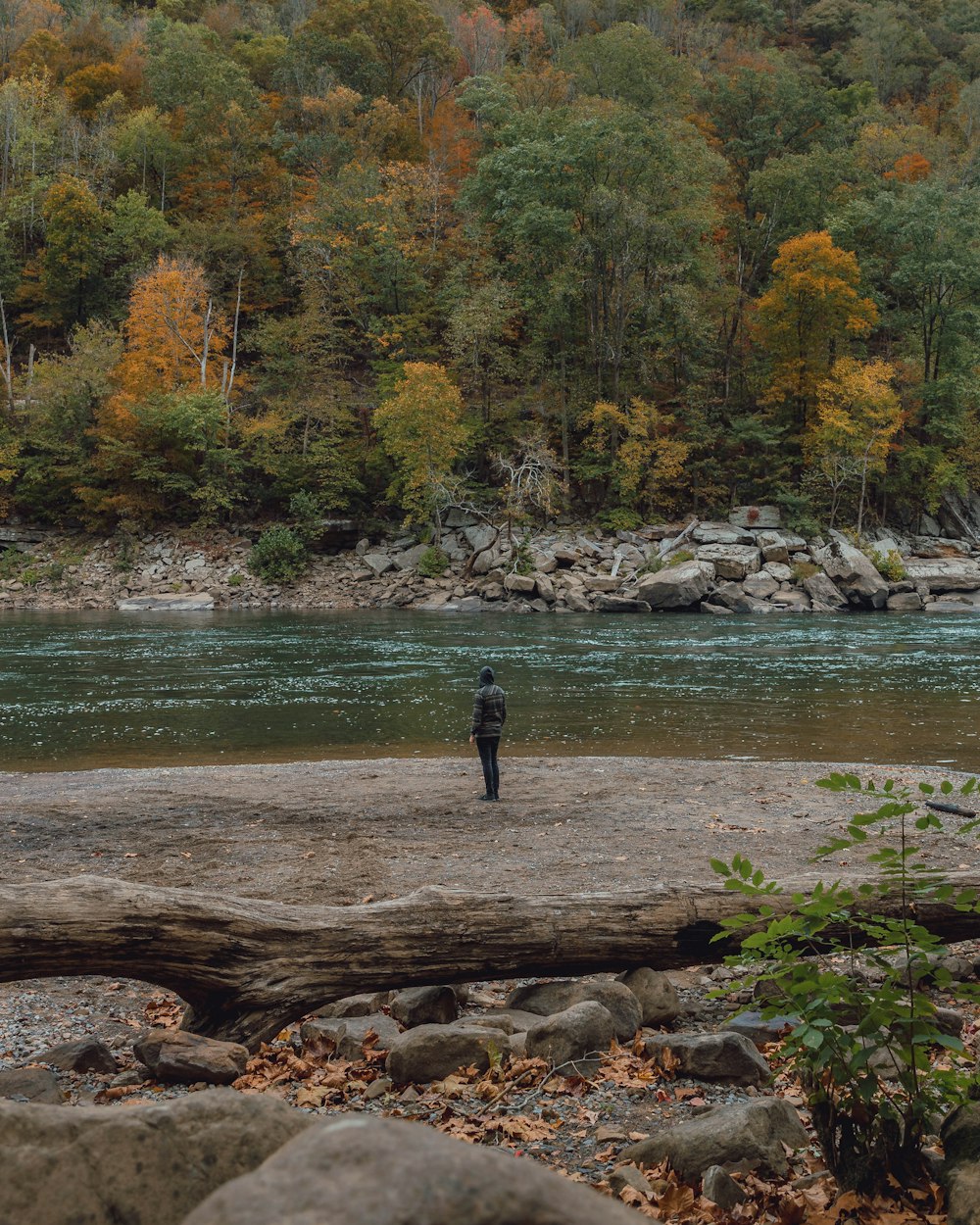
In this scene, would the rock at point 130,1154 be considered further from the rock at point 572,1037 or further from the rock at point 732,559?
the rock at point 732,559

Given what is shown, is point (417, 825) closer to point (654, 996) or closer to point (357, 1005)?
point (357, 1005)

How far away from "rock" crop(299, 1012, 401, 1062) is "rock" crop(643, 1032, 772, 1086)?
5.19 feet

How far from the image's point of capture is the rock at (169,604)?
134 feet

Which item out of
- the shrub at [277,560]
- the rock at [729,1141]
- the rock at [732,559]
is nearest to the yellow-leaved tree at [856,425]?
the rock at [732,559]

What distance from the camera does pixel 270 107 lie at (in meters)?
70.8

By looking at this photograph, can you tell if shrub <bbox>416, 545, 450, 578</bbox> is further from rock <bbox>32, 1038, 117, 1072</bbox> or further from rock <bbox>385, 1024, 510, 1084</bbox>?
rock <bbox>385, 1024, 510, 1084</bbox>

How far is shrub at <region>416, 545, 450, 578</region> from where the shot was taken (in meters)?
43.6

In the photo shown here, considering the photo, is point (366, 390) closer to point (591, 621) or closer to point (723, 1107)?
point (591, 621)

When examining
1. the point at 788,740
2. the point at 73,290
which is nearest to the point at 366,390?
the point at 73,290

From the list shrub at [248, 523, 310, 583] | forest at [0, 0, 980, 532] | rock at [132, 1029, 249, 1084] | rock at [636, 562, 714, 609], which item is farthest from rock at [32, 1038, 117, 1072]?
shrub at [248, 523, 310, 583]

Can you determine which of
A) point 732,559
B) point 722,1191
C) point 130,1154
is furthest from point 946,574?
point 130,1154

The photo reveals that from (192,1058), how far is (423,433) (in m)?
42.5

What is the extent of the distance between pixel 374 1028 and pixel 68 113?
78.8m

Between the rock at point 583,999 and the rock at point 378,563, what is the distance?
3996cm
